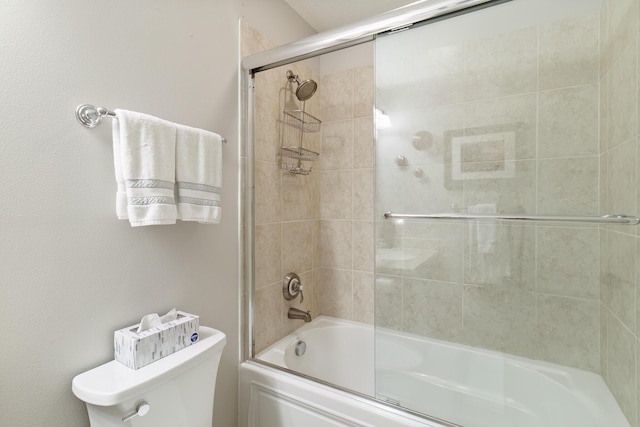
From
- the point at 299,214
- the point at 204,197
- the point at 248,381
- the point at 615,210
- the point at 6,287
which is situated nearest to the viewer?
the point at 6,287

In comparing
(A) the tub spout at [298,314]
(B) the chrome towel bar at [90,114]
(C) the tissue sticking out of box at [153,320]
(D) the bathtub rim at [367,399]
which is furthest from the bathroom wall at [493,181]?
(B) the chrome towel bar at [90,114]

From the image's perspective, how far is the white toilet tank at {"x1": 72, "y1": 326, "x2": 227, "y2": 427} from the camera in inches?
32.3

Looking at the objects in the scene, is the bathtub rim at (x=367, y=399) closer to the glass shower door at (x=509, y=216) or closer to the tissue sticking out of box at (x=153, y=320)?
the glass shower door at (x=509, y=216)

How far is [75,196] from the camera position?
2.93ft

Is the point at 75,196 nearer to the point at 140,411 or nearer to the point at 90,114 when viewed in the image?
the point at 90,114

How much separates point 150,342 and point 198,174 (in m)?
0.57

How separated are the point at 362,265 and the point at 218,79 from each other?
1.37 metres

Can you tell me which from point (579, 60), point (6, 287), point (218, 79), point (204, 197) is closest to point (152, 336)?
point (6, 287)

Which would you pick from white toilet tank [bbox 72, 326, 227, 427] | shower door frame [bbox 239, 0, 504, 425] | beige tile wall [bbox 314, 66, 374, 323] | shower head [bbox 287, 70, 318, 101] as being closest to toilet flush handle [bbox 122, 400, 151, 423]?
white toilet tank [bbox 72, 326, 227, 427]

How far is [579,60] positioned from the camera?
1128mm

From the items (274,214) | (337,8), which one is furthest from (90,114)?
(337,8)

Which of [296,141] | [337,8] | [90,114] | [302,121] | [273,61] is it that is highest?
[337,8]

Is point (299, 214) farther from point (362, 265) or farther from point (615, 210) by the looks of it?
point (615, 210)

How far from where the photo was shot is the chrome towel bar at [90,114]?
89 centimetres
